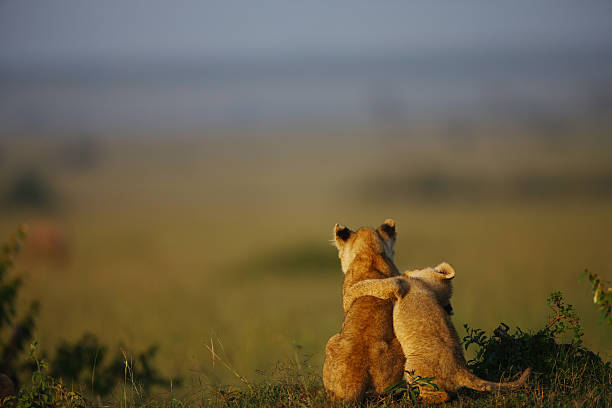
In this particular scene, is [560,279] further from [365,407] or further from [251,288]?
[365,407]

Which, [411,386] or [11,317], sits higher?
[411,386]

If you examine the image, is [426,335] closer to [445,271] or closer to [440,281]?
[440,281]

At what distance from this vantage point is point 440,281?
25.0ft

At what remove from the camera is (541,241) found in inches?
2395

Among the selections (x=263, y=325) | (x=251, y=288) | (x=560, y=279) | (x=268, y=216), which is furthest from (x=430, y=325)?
(x=268, y=216)

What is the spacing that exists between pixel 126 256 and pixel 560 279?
125 feet

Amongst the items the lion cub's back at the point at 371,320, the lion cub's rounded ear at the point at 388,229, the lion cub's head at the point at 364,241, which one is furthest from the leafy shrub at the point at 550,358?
the lion cub's rounded ear at the point at 388,229

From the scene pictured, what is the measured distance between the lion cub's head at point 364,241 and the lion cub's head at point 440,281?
62 centimetres

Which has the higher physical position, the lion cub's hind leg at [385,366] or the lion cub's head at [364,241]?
the lion cub's head at [364,241]

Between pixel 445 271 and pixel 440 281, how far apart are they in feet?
0.63

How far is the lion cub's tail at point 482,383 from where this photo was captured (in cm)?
679

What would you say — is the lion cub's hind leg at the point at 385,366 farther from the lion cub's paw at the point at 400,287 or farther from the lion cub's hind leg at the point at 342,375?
the lion cub's paw at the point at 400,287

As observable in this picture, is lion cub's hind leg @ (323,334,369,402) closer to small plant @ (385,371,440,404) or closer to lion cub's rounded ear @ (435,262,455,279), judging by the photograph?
small plant @ (385,371,440,404)

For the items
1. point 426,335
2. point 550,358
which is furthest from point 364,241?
point 550,358
